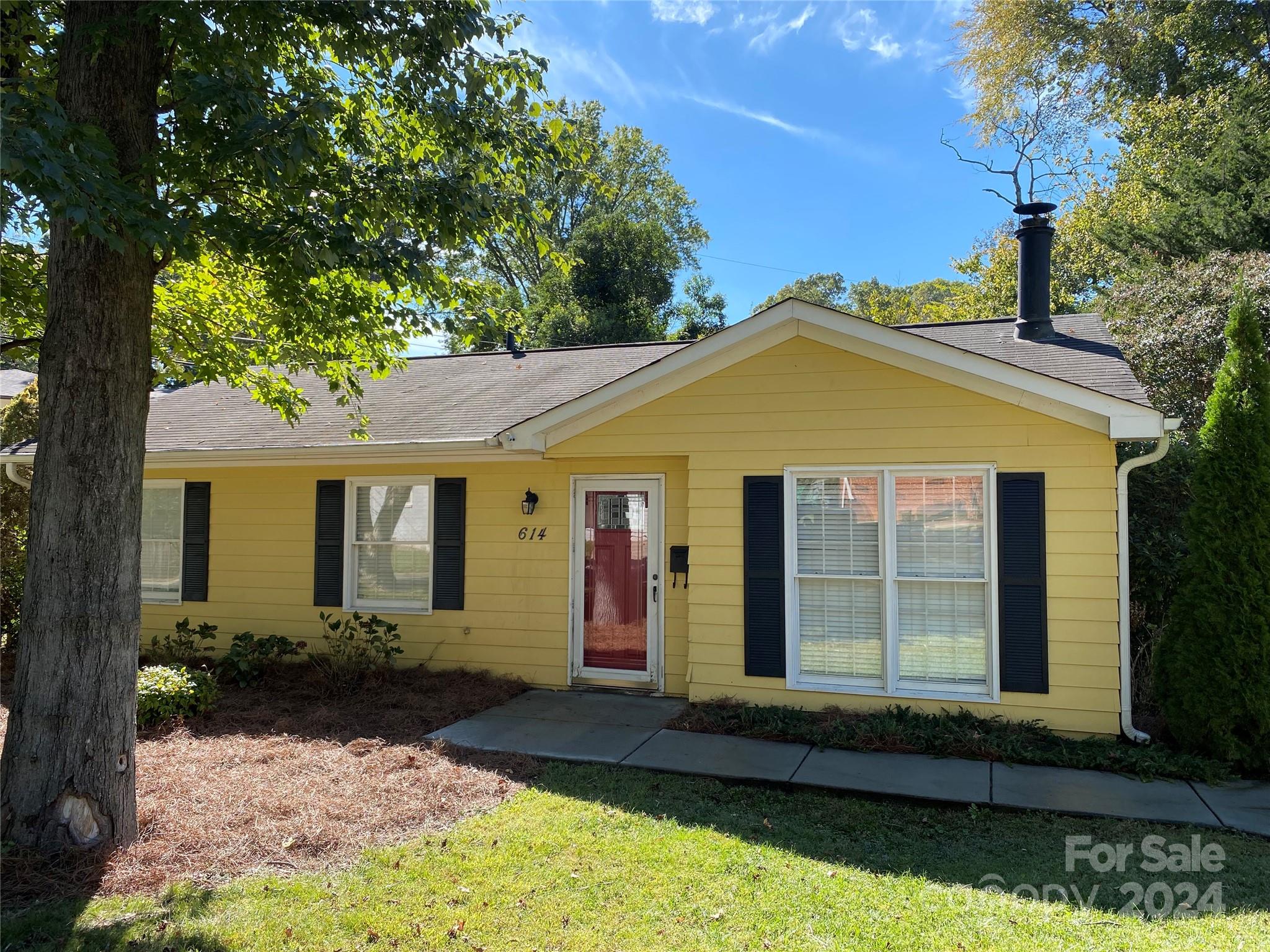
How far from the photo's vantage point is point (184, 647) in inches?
326

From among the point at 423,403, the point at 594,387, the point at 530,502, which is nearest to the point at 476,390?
the point at 423,403

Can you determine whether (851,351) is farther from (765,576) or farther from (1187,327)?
(1187,327)

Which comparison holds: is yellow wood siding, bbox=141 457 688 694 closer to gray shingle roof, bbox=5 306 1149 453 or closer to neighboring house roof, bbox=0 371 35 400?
gray shingle roof, bbox=5 306 1149 453

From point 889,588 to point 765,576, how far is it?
3.27 ft

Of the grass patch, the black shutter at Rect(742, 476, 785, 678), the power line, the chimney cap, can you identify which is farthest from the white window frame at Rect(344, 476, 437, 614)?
the power line

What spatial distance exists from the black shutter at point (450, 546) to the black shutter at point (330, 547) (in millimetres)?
1159

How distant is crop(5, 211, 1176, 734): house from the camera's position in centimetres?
584

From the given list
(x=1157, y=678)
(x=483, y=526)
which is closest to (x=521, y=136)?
(x=483, y=526)

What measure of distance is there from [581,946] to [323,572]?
6268mm

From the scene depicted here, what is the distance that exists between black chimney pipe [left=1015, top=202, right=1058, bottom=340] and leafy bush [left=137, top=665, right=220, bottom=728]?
828 centimetres

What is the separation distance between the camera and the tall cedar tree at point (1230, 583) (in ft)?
16.6

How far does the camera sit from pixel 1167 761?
514 centimetres

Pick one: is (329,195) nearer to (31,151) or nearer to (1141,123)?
(31,151)

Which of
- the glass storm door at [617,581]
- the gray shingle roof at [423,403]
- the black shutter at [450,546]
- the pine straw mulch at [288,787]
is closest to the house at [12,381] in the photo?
the gray shingle roof at [423,403]
